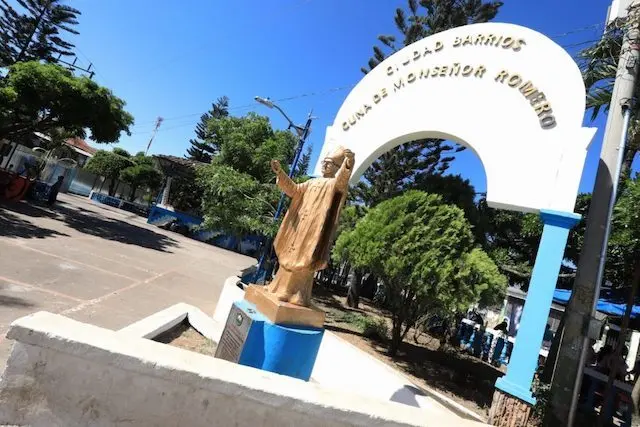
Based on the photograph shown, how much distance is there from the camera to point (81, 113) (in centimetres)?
1285

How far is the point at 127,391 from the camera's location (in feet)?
6.83

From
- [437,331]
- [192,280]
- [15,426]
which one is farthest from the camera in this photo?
[437,331]

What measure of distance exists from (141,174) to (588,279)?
32407 mm

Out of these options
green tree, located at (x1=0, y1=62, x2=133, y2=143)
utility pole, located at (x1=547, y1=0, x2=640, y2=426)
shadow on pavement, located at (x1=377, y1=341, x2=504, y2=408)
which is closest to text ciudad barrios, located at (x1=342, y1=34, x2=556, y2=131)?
utility pole, located at (x1=547, y1=0, x2=640, y2=426)

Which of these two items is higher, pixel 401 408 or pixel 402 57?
pixel 402 57

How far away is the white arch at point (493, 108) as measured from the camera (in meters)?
4.57

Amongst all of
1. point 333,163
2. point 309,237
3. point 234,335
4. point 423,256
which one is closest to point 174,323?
point 234,335

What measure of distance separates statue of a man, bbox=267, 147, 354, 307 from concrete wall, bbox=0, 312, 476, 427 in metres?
1.52

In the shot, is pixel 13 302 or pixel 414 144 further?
pixel 414 144

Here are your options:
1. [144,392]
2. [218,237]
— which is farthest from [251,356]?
[218,237]

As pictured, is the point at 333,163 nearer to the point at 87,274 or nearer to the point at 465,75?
the point at 465,75

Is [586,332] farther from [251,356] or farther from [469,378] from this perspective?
[251,356]

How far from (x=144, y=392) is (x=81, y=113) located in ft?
44.1

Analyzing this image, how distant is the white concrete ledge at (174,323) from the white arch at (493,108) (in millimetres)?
3117
